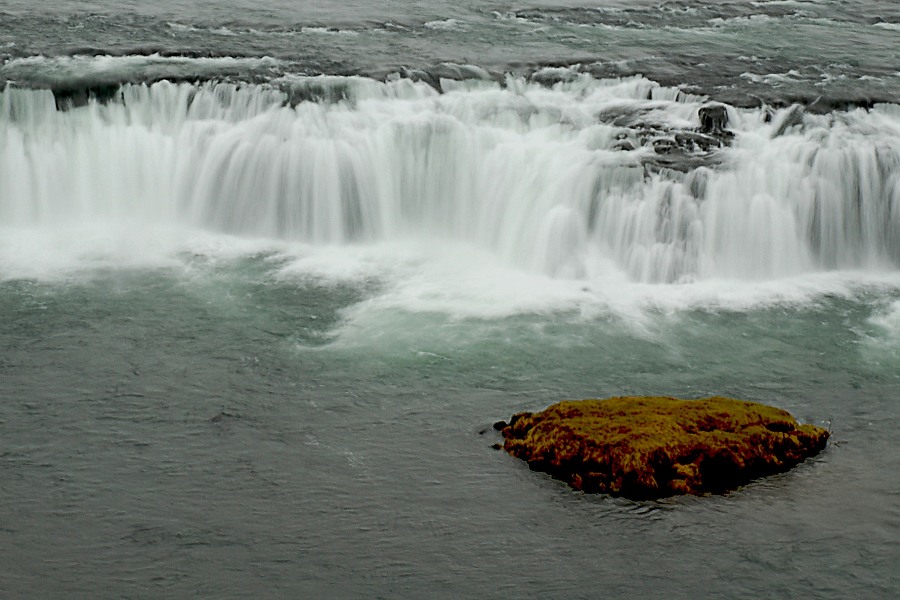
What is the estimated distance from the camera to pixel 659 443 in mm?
→ 14438

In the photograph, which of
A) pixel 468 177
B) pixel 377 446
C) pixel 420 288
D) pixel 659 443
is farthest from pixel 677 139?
pixel 377 446

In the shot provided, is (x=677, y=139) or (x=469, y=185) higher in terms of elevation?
(x=677, y=139)

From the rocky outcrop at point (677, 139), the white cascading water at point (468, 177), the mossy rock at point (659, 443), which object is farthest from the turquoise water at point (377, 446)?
the rocky outcrop at point (677, 139)

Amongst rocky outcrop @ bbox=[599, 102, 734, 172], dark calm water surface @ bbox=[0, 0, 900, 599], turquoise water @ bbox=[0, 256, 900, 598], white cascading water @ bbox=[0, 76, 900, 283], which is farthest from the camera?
rocky outcrop @ bbox=[599, 102, 734, 172]

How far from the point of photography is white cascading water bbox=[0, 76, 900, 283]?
21609 millimetres

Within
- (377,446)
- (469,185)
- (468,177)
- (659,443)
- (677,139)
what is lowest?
(377,446)

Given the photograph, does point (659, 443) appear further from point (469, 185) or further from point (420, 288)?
point (469, 185)

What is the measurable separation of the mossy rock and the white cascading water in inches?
234

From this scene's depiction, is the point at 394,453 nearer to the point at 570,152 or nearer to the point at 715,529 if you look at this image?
the point at 715,529

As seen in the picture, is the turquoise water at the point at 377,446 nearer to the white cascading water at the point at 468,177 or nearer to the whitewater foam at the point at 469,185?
the whitewater foam at the point at 469,185

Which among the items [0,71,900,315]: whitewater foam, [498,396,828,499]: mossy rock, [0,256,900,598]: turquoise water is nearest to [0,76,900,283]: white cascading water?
[0,71,900,315]: whitewater foam

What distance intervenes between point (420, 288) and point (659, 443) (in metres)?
6.71

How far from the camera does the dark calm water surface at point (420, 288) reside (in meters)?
13.1

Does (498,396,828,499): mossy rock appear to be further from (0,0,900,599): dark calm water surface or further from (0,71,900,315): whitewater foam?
(0,71,900,315): whitewater foam
